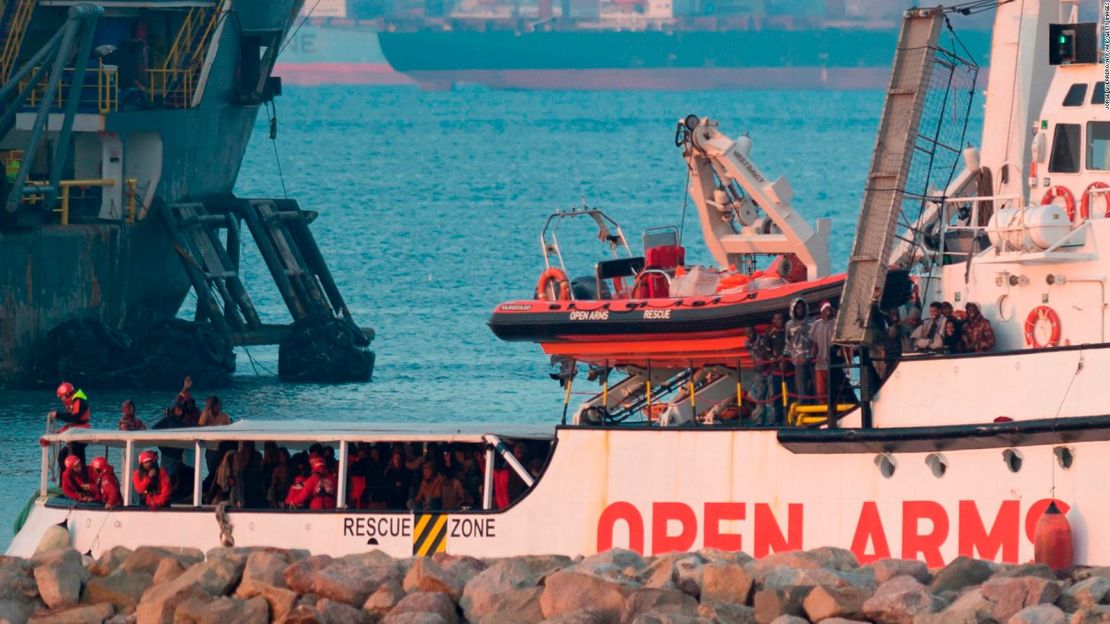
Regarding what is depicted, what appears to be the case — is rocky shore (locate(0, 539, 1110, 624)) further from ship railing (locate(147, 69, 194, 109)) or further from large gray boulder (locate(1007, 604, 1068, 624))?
ship railing (locate(147, 69, 194, 109))

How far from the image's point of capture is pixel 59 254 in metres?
41.8

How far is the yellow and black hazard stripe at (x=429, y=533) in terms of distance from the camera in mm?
21391

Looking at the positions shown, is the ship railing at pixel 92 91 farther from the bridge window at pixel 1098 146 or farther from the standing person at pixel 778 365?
the bridge window at pixel 1098 146

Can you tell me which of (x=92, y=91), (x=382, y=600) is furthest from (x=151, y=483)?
(x=92, y=91)

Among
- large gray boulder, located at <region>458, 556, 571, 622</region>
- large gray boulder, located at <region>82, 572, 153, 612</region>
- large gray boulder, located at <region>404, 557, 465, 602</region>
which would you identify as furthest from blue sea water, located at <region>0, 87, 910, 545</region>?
large gray boulder, located at <region>82, 572, 153, 612</region>

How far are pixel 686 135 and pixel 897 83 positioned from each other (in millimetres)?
2755

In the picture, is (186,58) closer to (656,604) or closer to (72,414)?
(72,414)

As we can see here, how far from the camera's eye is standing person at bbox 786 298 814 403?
67.6 ft

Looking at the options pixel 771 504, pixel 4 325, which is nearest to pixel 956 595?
pixel 771 504

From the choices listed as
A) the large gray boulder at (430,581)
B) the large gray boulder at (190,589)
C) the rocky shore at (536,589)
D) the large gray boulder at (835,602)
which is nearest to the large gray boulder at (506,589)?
the rocky shore at (536,589)

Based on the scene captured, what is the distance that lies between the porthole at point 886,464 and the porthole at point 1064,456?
A: 1383 millimetres

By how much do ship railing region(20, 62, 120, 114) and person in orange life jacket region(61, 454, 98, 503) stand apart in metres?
20.5

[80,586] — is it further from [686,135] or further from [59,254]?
[59,254]

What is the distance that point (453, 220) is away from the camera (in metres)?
90.1
